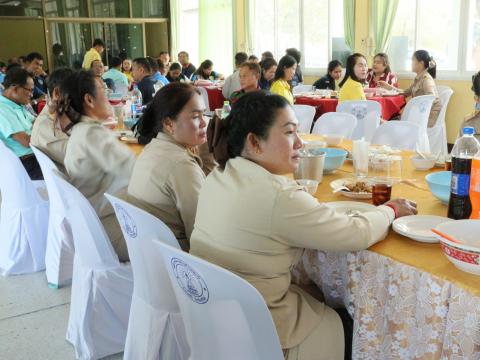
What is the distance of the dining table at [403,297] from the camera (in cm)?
120

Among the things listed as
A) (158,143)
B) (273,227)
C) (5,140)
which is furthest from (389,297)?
(5,140)

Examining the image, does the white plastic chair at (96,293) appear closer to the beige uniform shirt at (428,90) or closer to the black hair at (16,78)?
the black hair at (16,78)

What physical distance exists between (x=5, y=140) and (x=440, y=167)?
2.76m

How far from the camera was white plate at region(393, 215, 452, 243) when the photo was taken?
1411 millimetres

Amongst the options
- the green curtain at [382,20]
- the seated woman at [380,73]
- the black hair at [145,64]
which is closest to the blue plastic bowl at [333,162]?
the black hair at [145,64]

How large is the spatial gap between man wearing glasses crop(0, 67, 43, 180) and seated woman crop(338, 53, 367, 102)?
2.78 metres

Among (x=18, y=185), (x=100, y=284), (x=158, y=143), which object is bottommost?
(x=100, y=284)

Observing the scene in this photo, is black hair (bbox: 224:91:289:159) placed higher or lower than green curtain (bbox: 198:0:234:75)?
lower

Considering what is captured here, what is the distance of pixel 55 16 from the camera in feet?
38.4

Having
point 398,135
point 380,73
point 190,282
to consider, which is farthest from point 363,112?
point 190,282

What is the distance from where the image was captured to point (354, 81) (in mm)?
4859

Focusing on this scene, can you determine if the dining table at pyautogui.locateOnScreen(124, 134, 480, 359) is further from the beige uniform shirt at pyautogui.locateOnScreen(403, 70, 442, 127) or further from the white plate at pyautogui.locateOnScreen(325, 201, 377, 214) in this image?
the beige uniform shirt at pyautogui.locateOnScreen(403, 70, 442, 127)

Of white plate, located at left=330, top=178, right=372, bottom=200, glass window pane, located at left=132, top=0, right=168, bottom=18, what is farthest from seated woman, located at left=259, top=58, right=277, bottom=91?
glass window pane, located at left=132, top=0, right=168, bottom=18

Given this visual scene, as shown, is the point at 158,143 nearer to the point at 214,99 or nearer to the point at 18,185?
the point at 18,185
